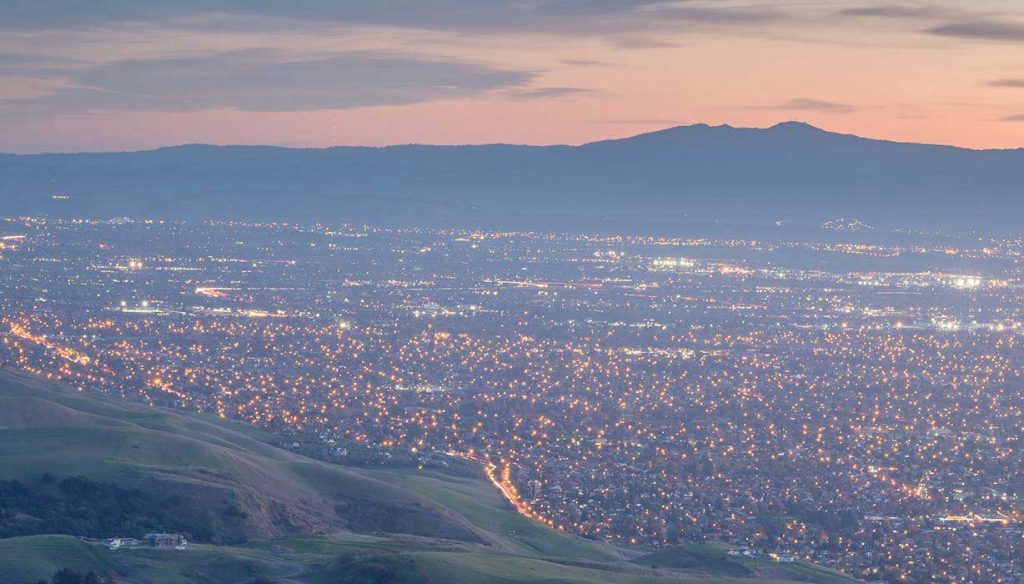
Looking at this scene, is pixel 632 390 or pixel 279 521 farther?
pixel 632 390

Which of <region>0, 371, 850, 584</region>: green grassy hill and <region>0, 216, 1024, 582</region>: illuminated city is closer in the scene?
<region>0, 371, 850, 584</region>: green grassy hill

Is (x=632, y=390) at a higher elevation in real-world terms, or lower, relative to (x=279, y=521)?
higher

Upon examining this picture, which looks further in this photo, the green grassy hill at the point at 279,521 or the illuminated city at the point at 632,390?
the illuminated city at the point at 632,390
